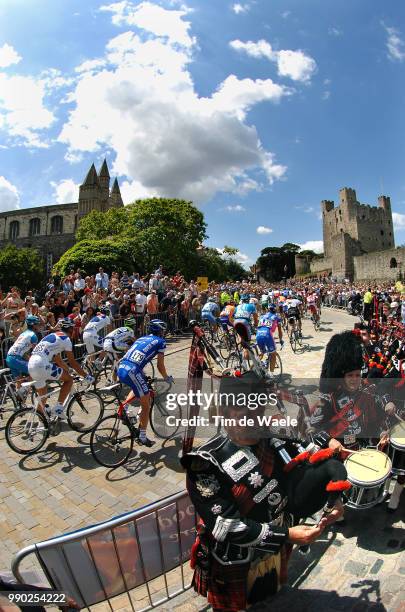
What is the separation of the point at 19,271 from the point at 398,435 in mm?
50141

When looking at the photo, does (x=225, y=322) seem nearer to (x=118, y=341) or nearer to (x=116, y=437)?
(x=118, y=341)

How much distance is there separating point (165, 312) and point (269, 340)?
7445 millimetres

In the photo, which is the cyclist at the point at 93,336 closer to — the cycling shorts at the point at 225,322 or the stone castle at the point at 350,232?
the cycling shorts at the point at 225,322

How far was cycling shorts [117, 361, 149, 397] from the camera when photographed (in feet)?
17.4

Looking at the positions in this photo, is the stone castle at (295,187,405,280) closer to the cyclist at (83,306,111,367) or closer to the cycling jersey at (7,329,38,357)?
the cyclist at (83,306,111,367)

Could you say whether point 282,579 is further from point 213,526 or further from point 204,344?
point 204,344

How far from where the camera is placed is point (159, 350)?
582 centimetres

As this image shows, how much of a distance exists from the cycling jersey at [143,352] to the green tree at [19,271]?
1748 inches

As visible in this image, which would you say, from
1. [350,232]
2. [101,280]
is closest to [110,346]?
[101,280]

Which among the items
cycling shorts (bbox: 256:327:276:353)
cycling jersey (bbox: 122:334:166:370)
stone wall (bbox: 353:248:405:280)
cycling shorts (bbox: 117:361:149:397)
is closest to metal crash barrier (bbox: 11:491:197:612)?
cycling shorts (bbox: 117:361:149:397)

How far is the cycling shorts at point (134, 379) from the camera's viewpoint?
530 cm

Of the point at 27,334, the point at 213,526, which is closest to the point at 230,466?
the point at 213,526

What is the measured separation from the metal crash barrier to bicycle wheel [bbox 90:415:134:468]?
2.31 metres

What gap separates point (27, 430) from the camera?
5566 millimetres
